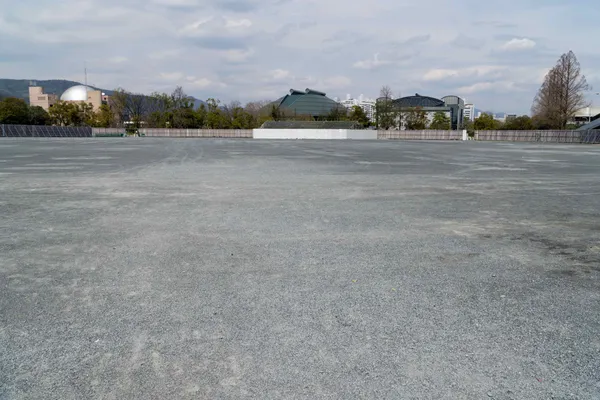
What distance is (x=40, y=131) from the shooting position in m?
72.7

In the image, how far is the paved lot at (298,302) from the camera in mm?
2682

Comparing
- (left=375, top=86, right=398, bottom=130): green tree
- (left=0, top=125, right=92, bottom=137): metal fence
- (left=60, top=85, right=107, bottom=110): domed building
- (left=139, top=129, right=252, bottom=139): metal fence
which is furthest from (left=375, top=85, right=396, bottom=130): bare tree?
(left=60, top=85, right=107, bottom=110): domed building

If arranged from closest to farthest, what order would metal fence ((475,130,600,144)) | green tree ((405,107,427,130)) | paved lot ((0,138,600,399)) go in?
paved lot ((0,138,600,399)) → metal fence ((475,130,600,144)) → green tree ((405,107,427,130))

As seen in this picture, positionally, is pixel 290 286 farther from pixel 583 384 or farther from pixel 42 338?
pixel 583 384

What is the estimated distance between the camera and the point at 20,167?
16.2m

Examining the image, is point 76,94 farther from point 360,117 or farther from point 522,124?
point 522,124

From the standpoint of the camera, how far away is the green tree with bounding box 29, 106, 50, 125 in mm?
90438

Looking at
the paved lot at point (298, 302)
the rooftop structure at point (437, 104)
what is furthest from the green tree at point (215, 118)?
the paved lot at point (298, 302)

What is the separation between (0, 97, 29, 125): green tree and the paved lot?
9055 cm

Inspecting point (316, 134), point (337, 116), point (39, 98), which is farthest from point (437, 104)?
point (39, 98)

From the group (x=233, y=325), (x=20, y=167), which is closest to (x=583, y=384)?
(x=233, y=325)

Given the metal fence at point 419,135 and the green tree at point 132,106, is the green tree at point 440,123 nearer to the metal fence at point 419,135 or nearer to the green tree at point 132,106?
the metal fence at point 419,135

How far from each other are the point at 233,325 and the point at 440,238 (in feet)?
12.2

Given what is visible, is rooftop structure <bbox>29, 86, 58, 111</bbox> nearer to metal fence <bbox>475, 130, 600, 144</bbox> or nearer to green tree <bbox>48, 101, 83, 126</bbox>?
green tree <bbox>48, 101, 83, 126</bbox>
